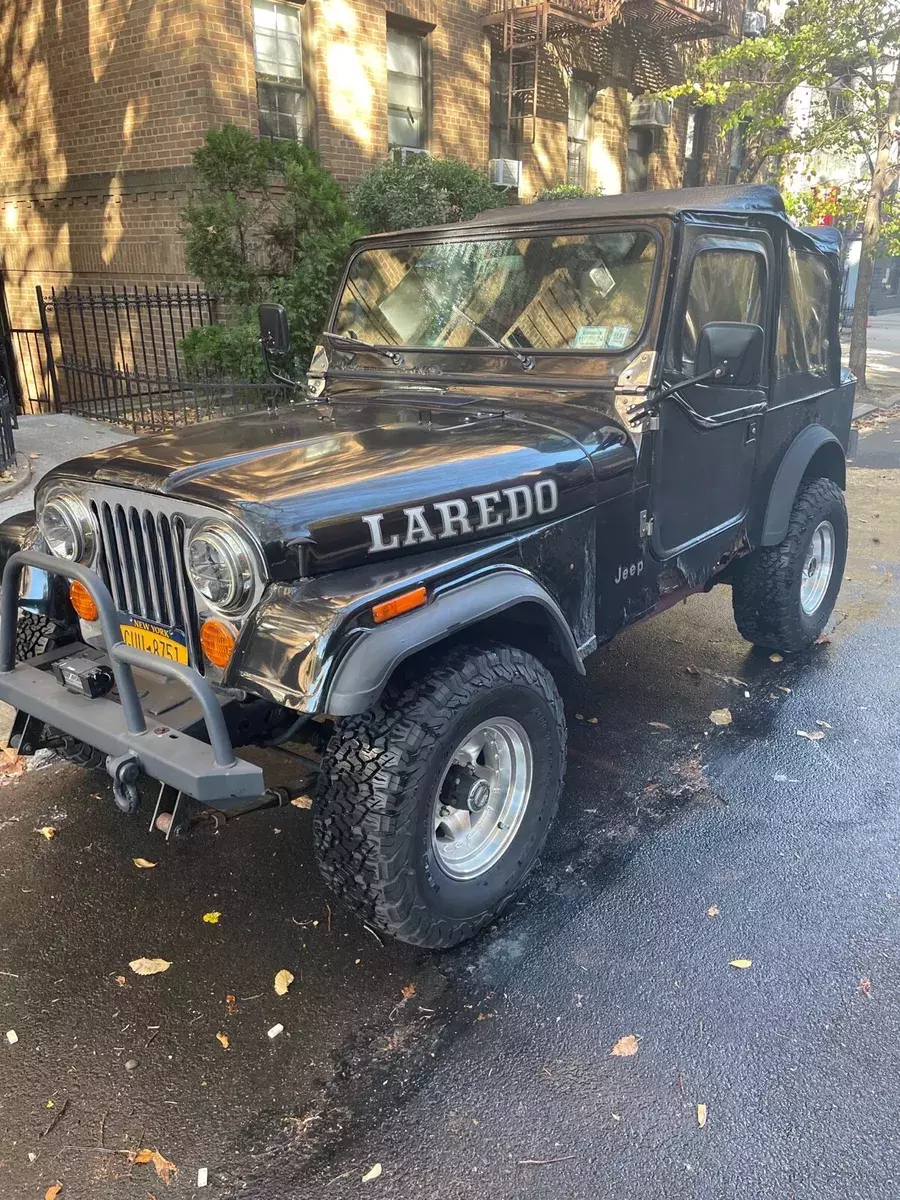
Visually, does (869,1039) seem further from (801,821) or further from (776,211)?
(776,211)

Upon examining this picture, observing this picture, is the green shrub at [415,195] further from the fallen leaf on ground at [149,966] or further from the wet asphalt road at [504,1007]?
the fallen leaf on ground at [149,966]

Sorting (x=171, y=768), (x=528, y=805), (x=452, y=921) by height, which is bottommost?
(x=452, y=921)

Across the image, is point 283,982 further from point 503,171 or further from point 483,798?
point 503,171

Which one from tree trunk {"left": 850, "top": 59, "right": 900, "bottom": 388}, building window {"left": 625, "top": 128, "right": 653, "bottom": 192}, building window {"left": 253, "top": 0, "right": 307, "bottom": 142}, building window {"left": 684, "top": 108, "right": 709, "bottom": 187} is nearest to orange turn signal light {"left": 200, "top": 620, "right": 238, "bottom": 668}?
building window {"left": 253, "top": 0, "right": 307, "bottom": 142}

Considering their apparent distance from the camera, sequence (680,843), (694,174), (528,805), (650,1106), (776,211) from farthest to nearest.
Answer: (694,174) < (776,211) < (680,843) < (528,805) < (650,1106)

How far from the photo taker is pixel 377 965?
9.15 feet

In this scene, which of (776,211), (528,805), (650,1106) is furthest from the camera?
(776,211)

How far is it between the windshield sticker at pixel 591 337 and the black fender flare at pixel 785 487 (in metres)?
1.38

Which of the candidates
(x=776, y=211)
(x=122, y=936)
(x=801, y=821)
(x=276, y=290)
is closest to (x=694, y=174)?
(x=276, y=290)

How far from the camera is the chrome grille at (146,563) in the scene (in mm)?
2561

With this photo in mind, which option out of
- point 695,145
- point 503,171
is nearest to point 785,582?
point 503,171

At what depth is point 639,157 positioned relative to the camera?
55.6ft

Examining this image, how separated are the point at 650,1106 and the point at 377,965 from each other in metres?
0.88

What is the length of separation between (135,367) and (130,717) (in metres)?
9.63
